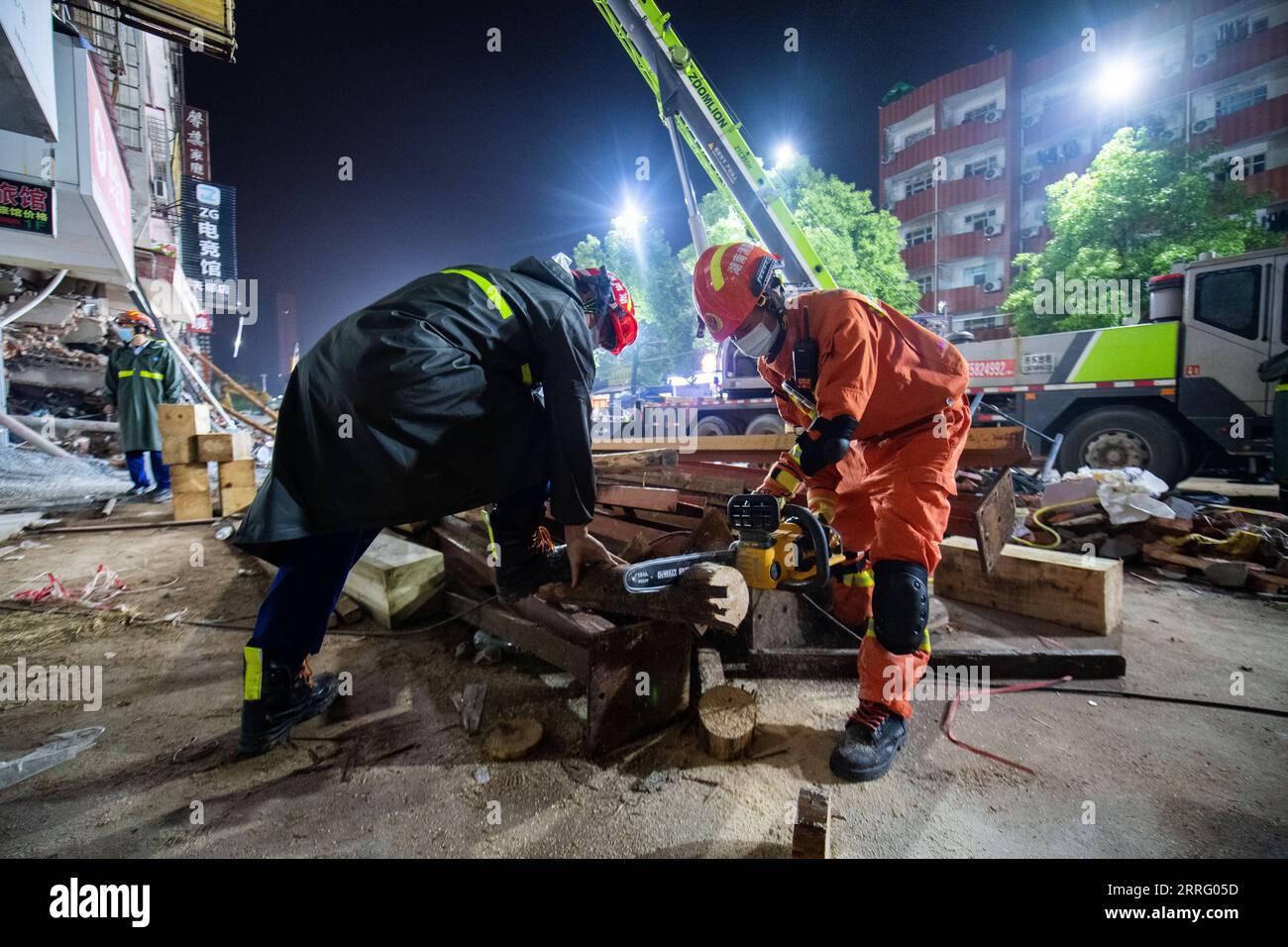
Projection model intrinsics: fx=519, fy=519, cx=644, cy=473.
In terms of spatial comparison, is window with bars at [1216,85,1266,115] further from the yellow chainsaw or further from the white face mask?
the yellow chainsaw

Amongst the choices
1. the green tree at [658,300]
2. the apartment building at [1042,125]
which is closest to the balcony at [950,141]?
the apartment building at [1042,125]

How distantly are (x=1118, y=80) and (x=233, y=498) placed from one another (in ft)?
118

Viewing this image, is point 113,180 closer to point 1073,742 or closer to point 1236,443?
point 1073,742

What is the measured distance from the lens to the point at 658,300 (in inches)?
1139

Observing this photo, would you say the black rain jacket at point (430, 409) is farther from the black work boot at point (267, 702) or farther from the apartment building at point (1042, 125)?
the apartment building at point (1042, 125)

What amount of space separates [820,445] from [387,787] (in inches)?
80.6

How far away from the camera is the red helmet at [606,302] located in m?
2.35

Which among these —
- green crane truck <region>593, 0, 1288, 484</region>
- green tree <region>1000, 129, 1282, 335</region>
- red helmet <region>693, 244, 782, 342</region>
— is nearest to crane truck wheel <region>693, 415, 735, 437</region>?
green crane truck <region>593, 0, 1288, 484</region>

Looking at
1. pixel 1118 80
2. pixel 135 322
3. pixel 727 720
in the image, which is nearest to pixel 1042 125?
pixel 1118 80

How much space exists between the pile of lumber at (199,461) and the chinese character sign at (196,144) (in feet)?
96.1

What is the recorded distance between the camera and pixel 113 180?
9.81 metres

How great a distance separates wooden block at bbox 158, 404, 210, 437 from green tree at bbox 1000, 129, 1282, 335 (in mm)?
20800

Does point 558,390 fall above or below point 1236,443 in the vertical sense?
above
